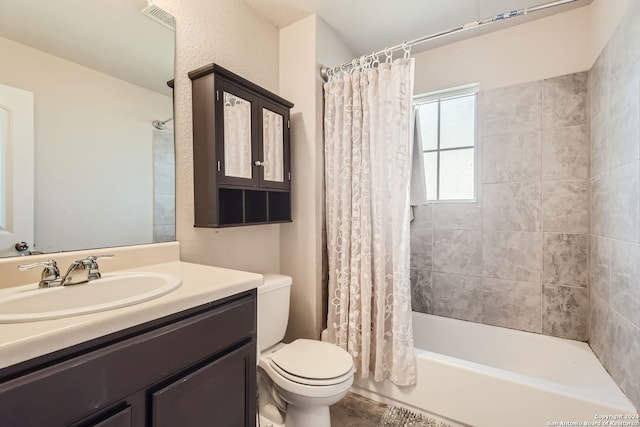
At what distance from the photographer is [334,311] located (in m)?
1.78

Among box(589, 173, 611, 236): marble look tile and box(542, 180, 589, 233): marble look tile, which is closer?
box(589, 173, 611, 236): marble look tile

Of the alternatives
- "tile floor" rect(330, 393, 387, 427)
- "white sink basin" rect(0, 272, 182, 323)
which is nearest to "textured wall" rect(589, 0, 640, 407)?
"tile floor" rect(330, 393, 387, 427)

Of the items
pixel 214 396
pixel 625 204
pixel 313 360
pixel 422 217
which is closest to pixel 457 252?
A: pixel 422 217

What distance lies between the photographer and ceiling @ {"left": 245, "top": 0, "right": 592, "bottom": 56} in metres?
1.71

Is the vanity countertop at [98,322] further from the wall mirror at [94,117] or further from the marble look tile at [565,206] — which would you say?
the marble look tile at [565,206]

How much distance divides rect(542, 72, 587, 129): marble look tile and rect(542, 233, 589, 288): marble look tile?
2.40ft

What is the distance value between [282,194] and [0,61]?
126 cm

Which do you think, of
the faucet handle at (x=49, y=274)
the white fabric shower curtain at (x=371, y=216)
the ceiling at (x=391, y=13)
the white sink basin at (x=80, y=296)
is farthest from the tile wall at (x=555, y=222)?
the faucet handle at (x=49, y=274)

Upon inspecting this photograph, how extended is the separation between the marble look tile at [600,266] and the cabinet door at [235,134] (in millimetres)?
1899

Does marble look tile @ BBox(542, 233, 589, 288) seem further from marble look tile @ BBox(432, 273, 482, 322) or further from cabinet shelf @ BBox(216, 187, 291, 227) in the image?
cabinet shelf @ BBox(216, 187, 291, 227)

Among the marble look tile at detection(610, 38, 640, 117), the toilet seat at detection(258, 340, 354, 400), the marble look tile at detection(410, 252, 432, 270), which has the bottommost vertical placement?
the toilet seat at detection(258, 340, 354, 400)

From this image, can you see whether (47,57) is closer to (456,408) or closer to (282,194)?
(282,194)

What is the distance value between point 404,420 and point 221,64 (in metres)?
2.18

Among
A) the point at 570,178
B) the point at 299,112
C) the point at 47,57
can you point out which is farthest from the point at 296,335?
the point at 570,178
